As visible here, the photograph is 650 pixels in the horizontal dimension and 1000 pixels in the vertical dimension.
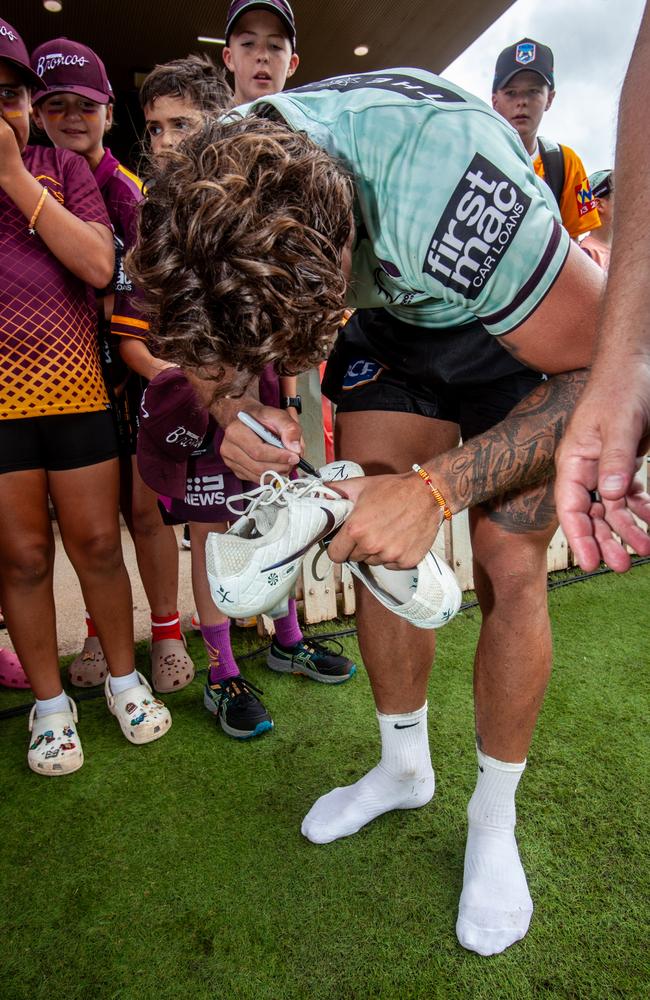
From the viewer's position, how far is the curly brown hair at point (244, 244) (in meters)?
0.87

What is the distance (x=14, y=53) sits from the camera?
1533mm

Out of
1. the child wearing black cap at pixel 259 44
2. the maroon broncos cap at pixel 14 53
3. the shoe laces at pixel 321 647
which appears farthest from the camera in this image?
the child wearing black cap at pixel 259 44

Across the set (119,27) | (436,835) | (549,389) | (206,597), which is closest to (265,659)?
(206,597)

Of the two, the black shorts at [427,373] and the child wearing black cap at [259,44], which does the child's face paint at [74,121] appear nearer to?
the child wearing black cap at [259,44]

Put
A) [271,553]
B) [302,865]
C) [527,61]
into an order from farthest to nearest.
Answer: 1. [527,61]
2. [302,865]
3. [271,553]

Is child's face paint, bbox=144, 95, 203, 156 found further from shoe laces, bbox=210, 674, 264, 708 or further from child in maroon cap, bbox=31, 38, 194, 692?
shoe laces, bbox=210, 674, 264, 708

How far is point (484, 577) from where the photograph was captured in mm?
1299

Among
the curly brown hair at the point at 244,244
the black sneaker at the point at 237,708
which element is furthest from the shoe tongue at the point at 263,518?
the black sneaker at the point at 237,708

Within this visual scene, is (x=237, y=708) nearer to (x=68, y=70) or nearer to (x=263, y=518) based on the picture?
(x=263, y=518)

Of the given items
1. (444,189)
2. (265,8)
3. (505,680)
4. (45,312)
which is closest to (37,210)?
(45,312)

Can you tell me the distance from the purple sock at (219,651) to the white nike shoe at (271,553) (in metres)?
1.00

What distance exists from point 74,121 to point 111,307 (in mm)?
589

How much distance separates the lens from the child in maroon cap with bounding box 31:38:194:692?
191 centimetres

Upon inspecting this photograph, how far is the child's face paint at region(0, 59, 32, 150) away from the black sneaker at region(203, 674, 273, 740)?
65.0 inches
